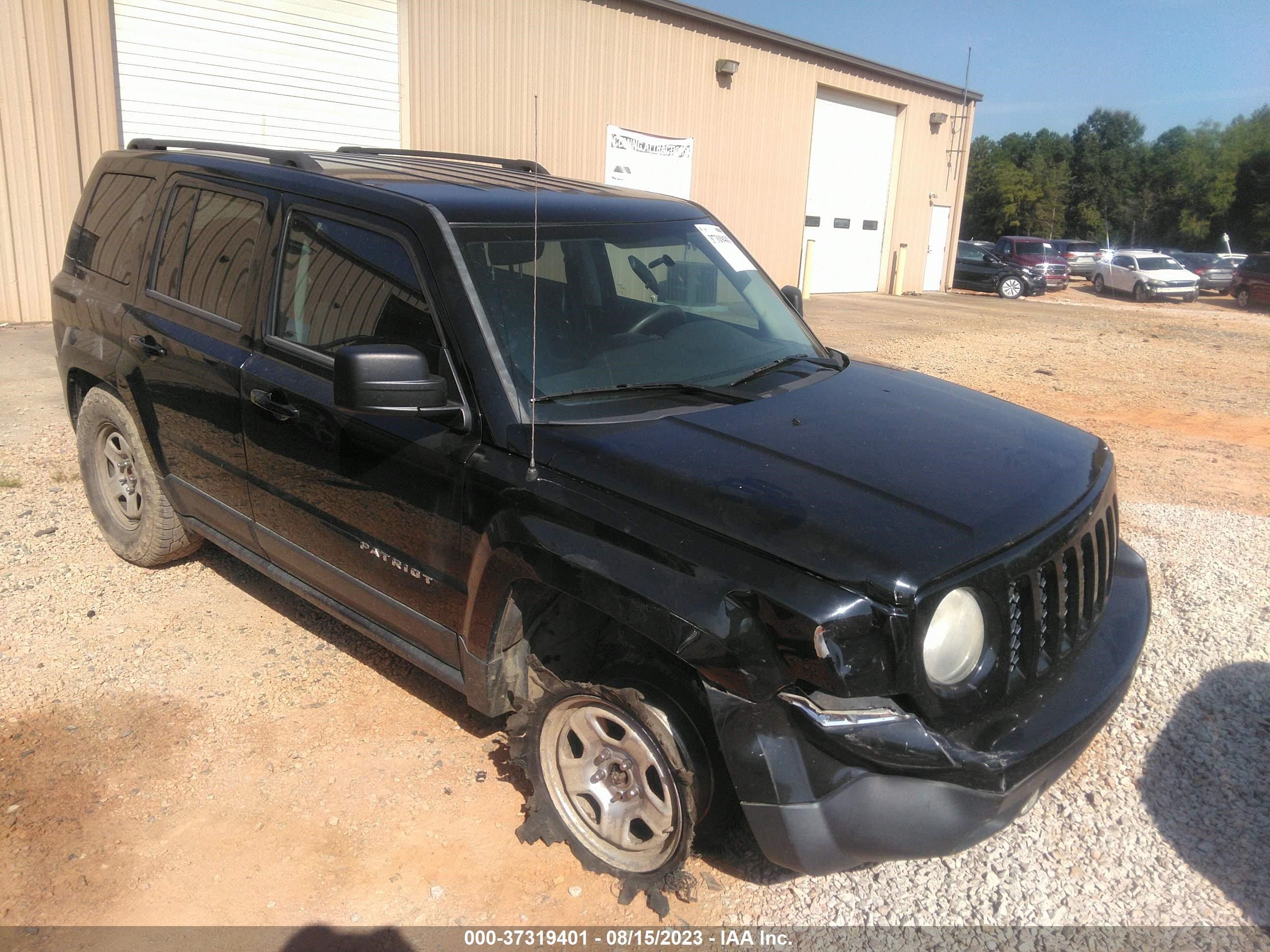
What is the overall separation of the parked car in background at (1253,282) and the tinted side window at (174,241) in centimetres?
2971

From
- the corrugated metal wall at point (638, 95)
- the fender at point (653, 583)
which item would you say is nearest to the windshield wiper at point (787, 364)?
the fender at point (653, 583)

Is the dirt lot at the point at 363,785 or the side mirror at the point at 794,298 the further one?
the side mirror at the point at 794,298

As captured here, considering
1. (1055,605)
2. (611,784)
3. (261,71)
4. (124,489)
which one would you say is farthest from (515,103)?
(1055,605)

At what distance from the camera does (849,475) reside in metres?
2.62

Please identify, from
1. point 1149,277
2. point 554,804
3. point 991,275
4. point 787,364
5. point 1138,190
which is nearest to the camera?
point 554,804

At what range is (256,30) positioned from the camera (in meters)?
12.2

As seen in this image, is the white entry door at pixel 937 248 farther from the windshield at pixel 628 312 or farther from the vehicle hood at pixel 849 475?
the vehicle hood at pixel 849 475

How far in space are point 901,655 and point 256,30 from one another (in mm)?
12904

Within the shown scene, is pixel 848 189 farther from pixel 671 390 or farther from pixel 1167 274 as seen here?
pixel 671 390

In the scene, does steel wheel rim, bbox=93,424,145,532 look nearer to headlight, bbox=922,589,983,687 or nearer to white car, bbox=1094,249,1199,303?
headlight, bbox=922,589,983,687

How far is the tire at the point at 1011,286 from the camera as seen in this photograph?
2756 cm

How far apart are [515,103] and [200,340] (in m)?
12.3

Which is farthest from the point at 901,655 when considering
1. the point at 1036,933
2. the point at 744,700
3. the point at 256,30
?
the point at 256,30

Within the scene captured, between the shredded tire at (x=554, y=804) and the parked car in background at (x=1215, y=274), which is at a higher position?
the parked car in background at (x=1215, y=274)
